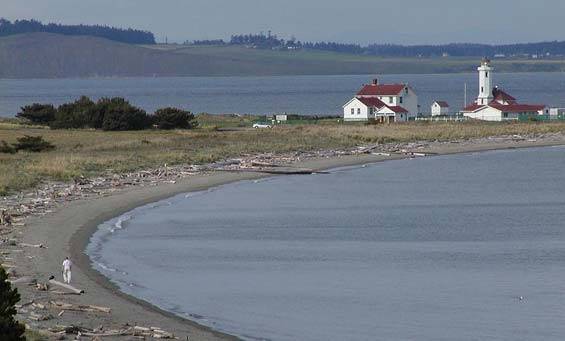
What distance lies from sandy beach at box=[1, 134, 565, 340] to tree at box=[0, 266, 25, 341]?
280cm

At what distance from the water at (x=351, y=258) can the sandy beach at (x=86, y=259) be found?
1.81 feet

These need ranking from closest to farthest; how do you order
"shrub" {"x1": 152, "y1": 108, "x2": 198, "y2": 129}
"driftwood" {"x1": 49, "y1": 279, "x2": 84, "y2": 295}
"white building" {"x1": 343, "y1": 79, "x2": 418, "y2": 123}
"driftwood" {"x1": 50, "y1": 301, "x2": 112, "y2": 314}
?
"driftwood" {"x1": 50, "y1": 301, "x2": 112, "y2": 314} < "driftwood" {"x1": 49, "y1": 279, "x2": 84, "y2": 295} < "shrub" {"x1": 152, "y1": 108, "x2": 198, "y2": 129} < "white building" {"x1": 343, "y1": 79, "x2": 418, "y2": 123}

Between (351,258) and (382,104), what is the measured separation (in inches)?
2118

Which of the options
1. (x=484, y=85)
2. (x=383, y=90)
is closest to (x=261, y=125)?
(x=383, y=90)

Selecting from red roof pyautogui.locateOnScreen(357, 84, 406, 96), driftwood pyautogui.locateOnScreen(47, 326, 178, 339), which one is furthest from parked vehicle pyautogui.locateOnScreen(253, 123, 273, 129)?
driftwood pyautogui.locateOnScreen(47, 326, 178, 339)

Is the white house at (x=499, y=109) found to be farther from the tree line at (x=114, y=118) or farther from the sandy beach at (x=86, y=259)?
the sandy beach at (x=86, y=259)

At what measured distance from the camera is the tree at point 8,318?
14.1 meters

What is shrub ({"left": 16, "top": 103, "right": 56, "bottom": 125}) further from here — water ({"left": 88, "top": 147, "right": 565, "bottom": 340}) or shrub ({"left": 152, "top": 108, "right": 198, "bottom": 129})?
water ({"left": 88, "top": 147, "right": 565, "bottom": 340})

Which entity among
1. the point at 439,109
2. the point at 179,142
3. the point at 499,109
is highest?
the point at 179,142

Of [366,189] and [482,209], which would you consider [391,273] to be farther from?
[366,189]

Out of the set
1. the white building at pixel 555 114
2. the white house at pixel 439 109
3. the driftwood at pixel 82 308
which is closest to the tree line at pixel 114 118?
the white house at pixel 439 109

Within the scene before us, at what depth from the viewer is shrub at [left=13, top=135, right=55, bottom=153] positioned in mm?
51406

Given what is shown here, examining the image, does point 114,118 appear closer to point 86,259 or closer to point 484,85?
point 484,85

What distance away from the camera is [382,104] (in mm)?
82250
